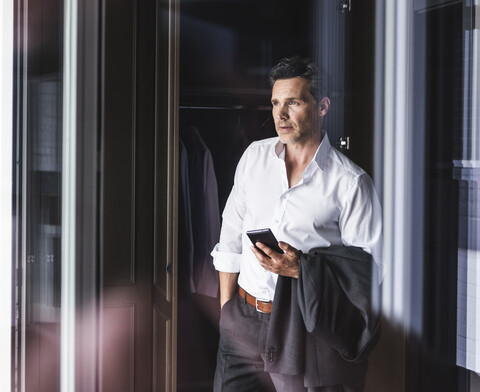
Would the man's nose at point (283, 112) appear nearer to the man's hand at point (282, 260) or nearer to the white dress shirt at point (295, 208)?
the white dress shirt at point (295, 208)

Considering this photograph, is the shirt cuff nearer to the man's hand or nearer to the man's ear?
the man's hand

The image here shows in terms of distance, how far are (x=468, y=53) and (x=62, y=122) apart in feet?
2.12

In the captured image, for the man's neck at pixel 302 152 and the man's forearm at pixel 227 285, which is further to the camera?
the man's forearm at pixel 227 285

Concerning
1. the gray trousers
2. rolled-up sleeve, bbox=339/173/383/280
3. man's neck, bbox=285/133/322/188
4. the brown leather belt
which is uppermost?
man's neck, bbox=285/133/322/188

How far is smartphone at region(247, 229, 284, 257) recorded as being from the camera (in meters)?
0.94

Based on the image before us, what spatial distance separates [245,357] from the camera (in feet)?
3.43

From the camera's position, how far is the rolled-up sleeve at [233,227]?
1.07 meters

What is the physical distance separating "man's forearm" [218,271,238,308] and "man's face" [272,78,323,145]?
1.12ft

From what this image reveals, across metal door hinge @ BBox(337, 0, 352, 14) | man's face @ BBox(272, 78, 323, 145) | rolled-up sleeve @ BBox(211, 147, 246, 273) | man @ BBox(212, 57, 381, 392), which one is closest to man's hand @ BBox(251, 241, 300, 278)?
man @ BBox(212, 57, 381, 392)

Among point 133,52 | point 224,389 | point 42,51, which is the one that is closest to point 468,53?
point 42,51

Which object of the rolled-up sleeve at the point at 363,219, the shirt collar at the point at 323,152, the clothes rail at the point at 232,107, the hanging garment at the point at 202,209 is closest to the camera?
the rolled-up sleeve at the point at 363,219

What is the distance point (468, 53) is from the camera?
1.73 feet

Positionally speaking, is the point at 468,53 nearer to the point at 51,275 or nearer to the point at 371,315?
the point at 371,315

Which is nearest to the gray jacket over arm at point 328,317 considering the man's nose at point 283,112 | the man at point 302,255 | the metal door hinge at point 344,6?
the man at point 302,255
